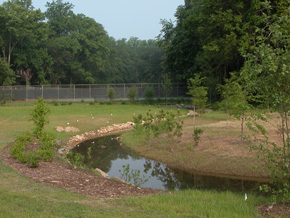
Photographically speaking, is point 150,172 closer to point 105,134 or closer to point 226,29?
point 105,134

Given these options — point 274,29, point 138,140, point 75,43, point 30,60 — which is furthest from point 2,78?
point 274,29

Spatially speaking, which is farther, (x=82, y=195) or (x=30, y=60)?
(x=30, y=60)

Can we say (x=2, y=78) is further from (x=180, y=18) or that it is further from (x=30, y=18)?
(x=180, y=18)

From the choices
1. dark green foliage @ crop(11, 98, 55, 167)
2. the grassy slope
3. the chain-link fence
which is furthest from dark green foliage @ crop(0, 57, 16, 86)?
the grassy slope

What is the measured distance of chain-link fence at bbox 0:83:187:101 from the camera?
43.4 meters

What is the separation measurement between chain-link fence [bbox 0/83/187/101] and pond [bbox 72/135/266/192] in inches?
1129

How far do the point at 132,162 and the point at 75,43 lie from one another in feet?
163

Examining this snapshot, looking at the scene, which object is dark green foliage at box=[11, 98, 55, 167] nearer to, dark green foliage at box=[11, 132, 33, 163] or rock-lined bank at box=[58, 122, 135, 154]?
dark green foliage at box=[11, 132, 33, 163]

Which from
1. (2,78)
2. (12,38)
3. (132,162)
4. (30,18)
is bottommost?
(132,162)

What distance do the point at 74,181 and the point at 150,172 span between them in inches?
185

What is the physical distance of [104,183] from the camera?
8539mm

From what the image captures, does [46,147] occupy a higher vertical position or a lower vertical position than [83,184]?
higher

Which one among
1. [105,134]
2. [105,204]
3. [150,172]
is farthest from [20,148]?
[105,134]

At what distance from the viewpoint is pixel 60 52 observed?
60312 millimetres
